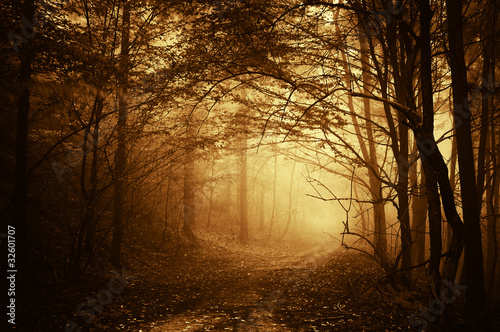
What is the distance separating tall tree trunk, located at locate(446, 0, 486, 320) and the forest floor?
0.89 m

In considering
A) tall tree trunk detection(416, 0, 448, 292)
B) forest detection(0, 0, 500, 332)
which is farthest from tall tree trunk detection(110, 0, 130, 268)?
tall tree trunk detection(416, 0, 448, 292)

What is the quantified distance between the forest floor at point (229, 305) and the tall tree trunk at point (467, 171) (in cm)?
89

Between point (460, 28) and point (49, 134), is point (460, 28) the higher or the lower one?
the higher one

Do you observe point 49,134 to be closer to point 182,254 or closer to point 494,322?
point 182,254

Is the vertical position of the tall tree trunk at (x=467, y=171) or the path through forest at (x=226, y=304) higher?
the tall tree trunk at (x=467, y=171)

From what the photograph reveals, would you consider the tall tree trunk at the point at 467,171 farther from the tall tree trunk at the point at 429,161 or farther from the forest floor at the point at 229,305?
the tall tree trunk at the point at 429,161

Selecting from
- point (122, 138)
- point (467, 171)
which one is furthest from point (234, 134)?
point (467, 171)

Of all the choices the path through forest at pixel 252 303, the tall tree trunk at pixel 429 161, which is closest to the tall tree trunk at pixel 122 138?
the path through forest at pixel 252 303

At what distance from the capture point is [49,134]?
9898 millimetres

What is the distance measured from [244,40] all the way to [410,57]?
2706 mm

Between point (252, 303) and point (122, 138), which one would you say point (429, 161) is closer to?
point (252, 303)

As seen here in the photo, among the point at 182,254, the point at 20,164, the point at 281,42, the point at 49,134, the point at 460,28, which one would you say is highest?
the point at 281,42

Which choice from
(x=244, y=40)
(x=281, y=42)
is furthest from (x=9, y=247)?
(x=281, y=42)

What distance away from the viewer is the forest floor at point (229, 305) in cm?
491
